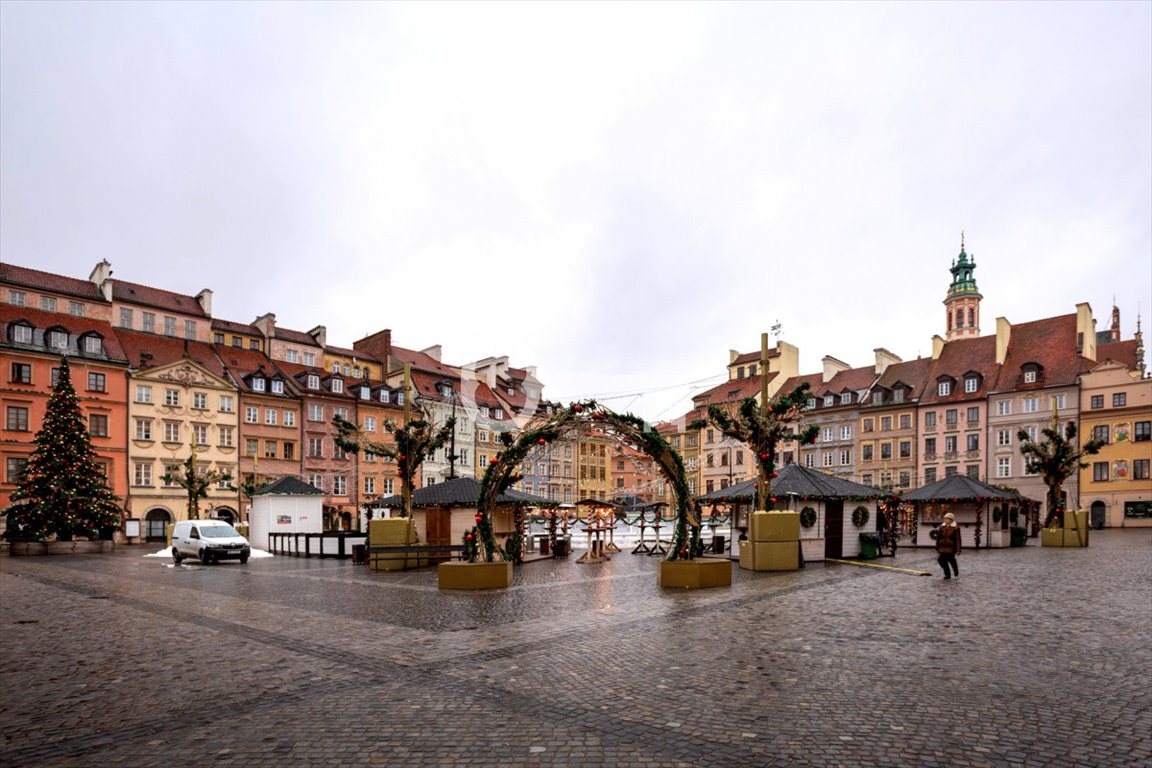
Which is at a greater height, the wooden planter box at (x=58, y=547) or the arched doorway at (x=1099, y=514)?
the wooden planter box at (x=58, y=547)

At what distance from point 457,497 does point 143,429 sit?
34521 mm

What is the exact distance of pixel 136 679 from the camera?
29.9 ft

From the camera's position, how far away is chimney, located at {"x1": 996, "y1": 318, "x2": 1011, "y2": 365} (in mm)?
66625

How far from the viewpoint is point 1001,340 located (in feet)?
220

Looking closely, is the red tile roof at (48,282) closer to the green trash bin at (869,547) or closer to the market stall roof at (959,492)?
the green trash bin at (869,547)

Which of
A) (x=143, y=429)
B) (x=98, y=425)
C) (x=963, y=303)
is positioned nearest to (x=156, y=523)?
(x=143, y=429)

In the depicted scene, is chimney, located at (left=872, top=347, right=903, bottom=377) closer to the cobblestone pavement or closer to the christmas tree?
the cobblestone pavement

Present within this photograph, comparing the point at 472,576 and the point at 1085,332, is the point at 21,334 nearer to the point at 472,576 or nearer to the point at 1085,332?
the point at 472,576

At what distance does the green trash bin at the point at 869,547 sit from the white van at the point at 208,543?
75.1 feet

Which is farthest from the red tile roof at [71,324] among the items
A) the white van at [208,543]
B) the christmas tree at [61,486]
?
the white van at [208,543]

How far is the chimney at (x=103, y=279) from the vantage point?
5600 cm

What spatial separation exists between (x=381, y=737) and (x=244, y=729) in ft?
4.49

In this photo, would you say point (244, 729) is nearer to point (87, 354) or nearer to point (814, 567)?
point (814, 567)

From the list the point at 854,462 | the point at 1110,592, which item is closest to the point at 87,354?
the point at 1110,592
